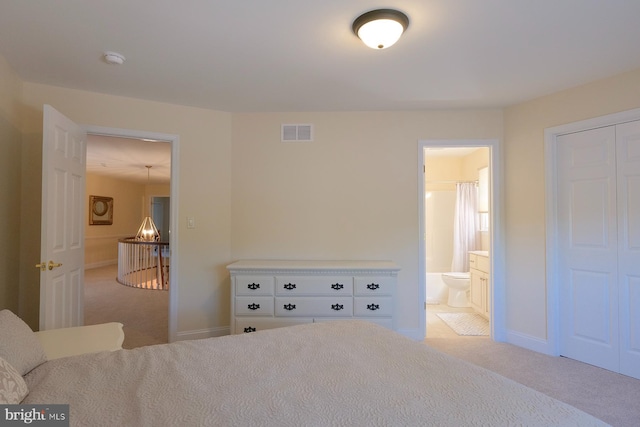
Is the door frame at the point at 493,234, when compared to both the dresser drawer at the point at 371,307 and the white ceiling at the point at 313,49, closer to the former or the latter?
the white ceiling at the point at 313,49

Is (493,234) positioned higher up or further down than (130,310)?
higher up

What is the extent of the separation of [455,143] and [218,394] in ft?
10.5

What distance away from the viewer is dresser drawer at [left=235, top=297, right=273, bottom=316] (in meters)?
2.88

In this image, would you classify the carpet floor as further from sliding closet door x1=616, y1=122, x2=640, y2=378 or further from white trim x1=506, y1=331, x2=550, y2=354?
sliding closet door x1=616, y1=122, x2=640, y2=378

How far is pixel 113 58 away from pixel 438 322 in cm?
409

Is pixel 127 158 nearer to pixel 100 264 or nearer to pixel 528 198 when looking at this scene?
pixel 100 264

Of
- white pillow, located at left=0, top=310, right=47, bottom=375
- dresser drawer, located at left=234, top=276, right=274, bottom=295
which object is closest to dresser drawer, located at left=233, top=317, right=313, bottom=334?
dresser drawer, located at left=234, top=276, right=274, bottom=295

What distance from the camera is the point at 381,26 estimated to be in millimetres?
1778

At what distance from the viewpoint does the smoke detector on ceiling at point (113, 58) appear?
86.7 inches

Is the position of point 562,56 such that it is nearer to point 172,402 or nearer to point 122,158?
point 172,402

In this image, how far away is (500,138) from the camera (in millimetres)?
3338

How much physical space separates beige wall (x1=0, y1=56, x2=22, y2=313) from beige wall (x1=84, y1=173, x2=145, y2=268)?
5.90 m

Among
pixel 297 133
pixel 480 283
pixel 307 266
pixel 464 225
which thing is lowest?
pixel 480 283

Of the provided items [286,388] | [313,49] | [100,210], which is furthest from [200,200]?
[100,210]
